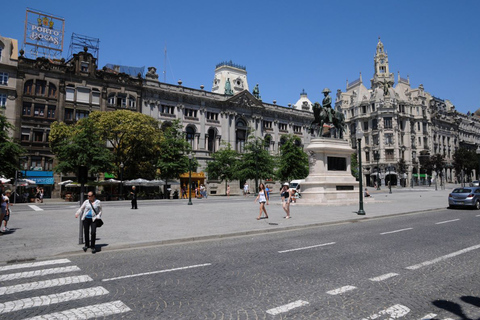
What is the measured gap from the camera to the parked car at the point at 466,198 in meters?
20.4

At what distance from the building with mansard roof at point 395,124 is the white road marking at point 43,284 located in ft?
244

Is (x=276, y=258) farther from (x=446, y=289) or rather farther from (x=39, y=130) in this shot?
(x=39, y=130)

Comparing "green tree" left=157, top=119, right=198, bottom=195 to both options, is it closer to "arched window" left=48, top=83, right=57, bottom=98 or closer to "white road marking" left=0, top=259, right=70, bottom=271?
"arched window" left=48, top=83, right=57, bottom=98

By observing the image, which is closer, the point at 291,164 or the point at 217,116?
the point at 291,164

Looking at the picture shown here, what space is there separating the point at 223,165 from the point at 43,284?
46931 millimetres

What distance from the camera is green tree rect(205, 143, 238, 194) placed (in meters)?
52.5

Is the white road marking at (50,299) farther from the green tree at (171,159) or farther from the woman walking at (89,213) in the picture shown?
the green tree at (171,159)

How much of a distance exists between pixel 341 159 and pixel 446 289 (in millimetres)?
20328

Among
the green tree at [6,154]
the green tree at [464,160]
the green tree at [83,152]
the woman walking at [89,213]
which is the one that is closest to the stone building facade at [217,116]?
the green tree at [83,152]

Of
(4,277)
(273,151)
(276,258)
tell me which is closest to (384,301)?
(276,258)

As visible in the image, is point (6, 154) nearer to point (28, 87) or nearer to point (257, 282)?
point (28, 87)

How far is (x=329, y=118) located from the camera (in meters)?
25.7

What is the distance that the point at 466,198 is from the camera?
20.5 metres

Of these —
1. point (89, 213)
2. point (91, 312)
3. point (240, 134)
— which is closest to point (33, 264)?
point (89, 213)
